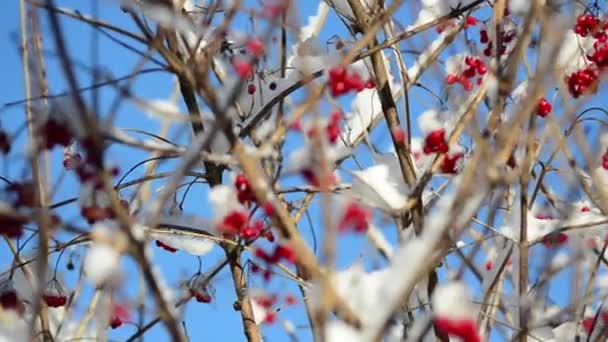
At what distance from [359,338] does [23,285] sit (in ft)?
4.19

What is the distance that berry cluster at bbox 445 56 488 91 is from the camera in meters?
2.20

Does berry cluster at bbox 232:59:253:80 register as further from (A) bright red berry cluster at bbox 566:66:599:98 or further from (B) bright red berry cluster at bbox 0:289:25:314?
(A) bright red berry cluster at bbox 566:66:599:98

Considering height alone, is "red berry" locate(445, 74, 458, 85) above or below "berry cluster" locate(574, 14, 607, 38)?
below

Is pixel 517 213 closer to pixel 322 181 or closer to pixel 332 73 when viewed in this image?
pixel 332 73

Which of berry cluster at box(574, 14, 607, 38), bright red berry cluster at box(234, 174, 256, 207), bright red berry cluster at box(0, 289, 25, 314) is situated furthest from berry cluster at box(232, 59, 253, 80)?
berry cluster at box(574, 14, 607, 38)

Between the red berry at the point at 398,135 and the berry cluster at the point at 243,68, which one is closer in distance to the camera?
the berry cluster at the point at 243,68

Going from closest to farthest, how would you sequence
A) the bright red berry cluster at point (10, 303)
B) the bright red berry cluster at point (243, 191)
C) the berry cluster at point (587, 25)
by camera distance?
1. the bright red berry cluster at point (243, 191)
2. the bright red berry cluster at point (10, 303)
3. the berry cluster at point (587, 25)

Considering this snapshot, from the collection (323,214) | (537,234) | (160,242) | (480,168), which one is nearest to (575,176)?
(537,234)

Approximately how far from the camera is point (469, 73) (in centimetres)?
221

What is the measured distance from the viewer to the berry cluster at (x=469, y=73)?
2.20m

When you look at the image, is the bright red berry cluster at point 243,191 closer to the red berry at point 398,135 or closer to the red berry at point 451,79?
the red berry at point 398,135

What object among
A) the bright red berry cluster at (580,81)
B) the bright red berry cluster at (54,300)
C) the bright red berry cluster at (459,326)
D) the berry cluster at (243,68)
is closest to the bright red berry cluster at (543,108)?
the bright red berry cluster at (580,81)

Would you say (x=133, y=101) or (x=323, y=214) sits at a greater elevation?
(x=133, y=101)

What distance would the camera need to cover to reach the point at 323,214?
86cm
